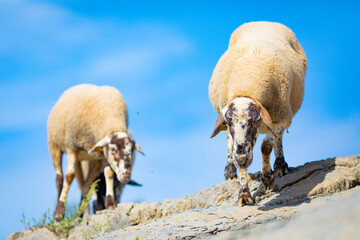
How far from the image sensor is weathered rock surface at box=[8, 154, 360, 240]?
6.36 metres

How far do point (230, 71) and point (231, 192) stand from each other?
2.46 meters

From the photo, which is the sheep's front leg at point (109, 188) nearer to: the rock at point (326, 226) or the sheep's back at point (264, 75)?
the sheep's back at point (264, 75)

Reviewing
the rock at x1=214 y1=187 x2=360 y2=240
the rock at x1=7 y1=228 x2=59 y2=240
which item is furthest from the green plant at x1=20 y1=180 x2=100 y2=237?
the rock at x1=214 y1=187 x2=360 y2=240

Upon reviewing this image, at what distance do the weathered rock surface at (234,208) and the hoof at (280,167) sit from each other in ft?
0.42

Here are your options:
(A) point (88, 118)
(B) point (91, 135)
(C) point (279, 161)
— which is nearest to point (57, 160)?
(B) point (91, 135)

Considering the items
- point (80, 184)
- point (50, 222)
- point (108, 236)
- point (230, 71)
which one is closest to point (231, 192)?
point (230, 71)

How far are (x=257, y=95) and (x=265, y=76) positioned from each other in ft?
1.43

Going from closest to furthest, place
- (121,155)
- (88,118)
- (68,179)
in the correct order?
1. (121,155)
2. (88,118)
3. (68,179)

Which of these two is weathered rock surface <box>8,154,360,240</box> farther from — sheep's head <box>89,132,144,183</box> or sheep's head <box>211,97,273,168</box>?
sheep's head <box>89,132,144,183</box>

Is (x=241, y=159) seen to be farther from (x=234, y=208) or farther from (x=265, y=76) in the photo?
(x=265, y=76)

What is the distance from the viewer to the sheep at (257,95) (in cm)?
695

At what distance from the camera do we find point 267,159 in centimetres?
791

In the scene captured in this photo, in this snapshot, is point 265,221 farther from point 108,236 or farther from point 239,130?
point 108,236

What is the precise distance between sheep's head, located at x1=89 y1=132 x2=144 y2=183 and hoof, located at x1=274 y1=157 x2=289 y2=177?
4392mm
